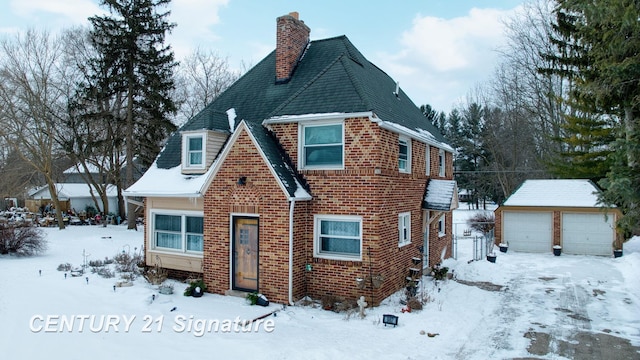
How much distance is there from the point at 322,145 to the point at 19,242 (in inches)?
581

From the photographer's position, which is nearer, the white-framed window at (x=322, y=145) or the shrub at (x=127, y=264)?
the white-framed window at (x=322, y=145)

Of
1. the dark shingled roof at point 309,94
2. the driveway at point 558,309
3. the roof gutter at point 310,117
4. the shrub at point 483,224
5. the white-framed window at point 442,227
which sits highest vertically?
the dark shingled roof at point 309,94

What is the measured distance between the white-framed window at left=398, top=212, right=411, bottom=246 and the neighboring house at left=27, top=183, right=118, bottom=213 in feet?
115

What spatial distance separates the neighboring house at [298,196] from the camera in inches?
434

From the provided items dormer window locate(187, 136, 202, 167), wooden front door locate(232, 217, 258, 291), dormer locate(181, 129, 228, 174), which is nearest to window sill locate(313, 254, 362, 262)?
wooden front door locate(232, 217, 258, 291)

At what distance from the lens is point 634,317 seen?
1061 cm

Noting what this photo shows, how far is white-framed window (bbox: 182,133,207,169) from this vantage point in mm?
13266

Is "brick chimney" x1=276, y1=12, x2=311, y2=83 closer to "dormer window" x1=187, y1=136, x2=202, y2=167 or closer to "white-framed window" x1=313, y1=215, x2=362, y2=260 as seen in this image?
"dormer window" x1=187, y1=136, x2=202, y2=167

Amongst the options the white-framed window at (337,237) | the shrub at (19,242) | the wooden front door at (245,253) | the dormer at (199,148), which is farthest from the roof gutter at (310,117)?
the shrub at (19,242)

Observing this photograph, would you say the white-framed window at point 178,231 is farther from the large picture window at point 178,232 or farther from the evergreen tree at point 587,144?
the evergreen tree at point 587,144

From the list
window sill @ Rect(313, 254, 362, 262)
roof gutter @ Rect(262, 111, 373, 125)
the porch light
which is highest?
roof gutter @ Rect(262, 111, 373, 125)

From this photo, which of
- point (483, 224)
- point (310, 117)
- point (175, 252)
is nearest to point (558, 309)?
point (310, 117)

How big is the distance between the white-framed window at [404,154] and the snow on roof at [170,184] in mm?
5741

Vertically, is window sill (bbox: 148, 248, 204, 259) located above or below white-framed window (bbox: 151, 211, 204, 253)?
below
